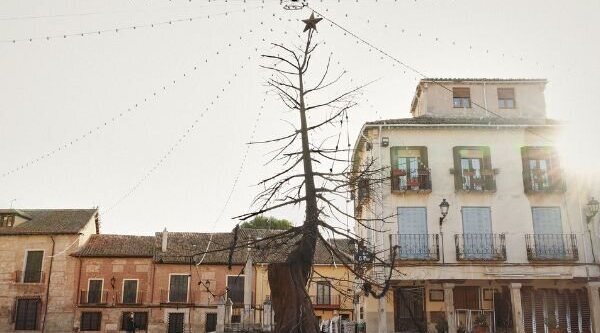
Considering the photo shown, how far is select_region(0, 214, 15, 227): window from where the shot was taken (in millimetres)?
43125

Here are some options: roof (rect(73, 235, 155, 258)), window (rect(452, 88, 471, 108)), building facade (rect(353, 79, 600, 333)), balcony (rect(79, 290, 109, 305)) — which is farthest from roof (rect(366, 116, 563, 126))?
balcony (rect(79, 290, 109, 305))

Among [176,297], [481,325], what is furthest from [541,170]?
[176,297]

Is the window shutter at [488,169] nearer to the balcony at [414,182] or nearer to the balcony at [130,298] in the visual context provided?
the balcony at [414,182]

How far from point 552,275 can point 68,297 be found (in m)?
33.4

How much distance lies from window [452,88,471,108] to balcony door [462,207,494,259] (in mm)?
5555

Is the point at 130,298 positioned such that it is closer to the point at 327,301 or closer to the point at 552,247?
the point at 327,301

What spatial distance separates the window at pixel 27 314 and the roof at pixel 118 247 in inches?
179

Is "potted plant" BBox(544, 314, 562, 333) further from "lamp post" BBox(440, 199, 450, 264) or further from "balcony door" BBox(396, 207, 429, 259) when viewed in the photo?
"balcony door" BBox(396, 207, 429, 259)

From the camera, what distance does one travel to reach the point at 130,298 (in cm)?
4103

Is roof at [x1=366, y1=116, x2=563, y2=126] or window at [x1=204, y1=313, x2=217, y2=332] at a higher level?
roof at [x1=366, y1=116, x2=563, y2=126]

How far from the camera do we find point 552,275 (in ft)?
66.6

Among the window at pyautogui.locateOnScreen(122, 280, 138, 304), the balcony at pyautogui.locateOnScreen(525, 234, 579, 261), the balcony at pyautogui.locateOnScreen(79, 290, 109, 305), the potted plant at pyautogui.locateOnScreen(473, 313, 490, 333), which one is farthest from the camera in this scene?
the window at pyautogui.locateOnScreen(122, 280, 138, 304)

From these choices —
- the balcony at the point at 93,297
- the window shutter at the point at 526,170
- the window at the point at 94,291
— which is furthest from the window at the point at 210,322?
the window shutter at the point at 526,170

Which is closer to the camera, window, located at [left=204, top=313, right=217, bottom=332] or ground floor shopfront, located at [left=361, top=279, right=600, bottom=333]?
ground floor shopfront, located at [left=361, top=279, right=600, bottom=333]
